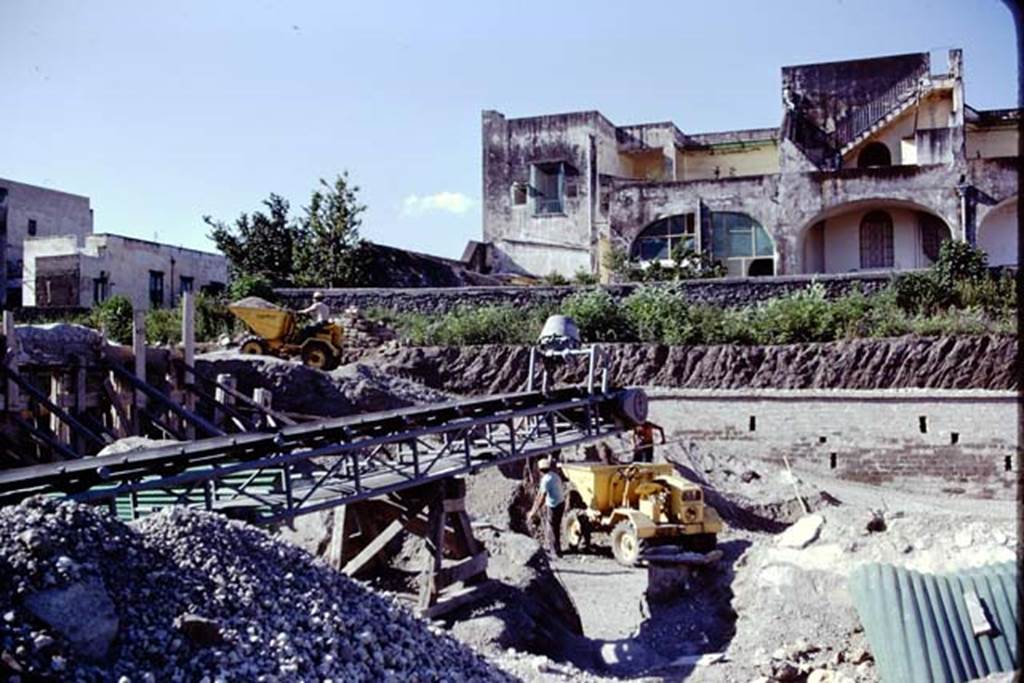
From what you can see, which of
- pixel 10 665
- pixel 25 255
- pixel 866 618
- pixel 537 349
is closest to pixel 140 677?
pixel 10 665

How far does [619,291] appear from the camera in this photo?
27500mm

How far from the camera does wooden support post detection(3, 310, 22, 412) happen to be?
555 inches

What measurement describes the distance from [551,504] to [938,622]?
24.8ft

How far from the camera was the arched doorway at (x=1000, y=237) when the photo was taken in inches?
1202

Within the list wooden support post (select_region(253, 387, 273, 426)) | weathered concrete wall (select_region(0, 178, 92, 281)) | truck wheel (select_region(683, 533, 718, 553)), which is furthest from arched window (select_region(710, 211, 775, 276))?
weathered concrete wall (select_region(0, 178, 92, 281))

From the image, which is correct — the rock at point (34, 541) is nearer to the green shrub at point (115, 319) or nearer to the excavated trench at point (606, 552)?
the excavated trench at point (606, 552)

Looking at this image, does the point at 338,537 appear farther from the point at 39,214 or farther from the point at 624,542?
the point at 39,214

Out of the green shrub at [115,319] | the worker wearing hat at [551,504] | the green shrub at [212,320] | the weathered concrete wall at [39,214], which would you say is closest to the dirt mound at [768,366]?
the green shrub at [212,320]

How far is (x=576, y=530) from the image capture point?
656 inches

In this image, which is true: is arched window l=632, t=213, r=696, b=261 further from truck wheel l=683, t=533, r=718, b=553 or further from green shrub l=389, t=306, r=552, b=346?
truck wheel l=683, t=533, r=718, b=553

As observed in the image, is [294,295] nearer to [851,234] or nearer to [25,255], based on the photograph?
[25,255]

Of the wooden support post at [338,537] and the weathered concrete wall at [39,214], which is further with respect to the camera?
the weathered concrete wall at [39,214]

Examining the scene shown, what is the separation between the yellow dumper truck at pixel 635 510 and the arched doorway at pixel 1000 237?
18734 millimetres

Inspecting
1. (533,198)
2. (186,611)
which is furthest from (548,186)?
(186,611)
